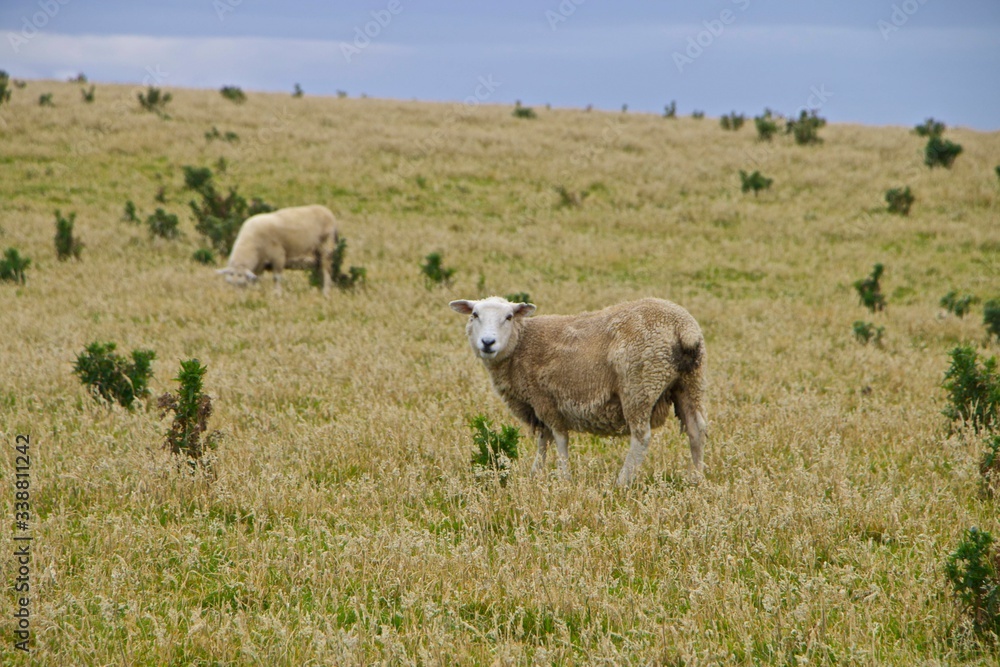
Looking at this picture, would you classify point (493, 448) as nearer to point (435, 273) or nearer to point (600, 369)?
point (600, 369)

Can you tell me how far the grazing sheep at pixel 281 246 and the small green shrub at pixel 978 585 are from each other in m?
12.2

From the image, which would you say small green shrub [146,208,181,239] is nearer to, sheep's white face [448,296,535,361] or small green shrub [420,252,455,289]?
small green shrub [420,252,455,289]

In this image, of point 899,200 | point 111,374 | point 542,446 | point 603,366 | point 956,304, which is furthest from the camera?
point 899,200

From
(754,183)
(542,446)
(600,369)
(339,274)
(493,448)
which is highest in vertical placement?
(754,183)

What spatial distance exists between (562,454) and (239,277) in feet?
32.9

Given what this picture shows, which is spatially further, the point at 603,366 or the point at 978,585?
the point at 603,366

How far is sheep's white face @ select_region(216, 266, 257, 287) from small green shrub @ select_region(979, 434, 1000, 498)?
11905mm

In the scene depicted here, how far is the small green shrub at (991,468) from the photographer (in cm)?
575

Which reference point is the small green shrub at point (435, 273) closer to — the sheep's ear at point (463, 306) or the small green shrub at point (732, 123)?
the sheep's ear at point (463, 306)

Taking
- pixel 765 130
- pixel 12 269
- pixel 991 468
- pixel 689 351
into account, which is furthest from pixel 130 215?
pixel 765 130

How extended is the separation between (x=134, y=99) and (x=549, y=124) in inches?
686

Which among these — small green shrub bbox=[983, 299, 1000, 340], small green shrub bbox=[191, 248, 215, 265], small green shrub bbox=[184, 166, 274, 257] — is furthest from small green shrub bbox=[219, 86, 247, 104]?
small green shrub bbox=[983, 299, 1000, 340]

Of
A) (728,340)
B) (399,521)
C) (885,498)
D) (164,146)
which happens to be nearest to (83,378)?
(399,521)

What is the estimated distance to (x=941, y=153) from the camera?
26.8 meters
